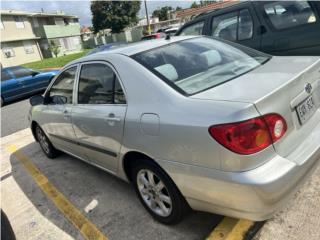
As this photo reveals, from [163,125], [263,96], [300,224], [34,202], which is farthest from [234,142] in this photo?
[34,202]

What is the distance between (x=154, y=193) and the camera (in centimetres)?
276

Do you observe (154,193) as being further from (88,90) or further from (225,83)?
(88,90)

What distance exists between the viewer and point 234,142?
6.40ft

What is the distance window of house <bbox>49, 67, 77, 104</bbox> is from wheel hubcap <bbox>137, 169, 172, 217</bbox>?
147cm

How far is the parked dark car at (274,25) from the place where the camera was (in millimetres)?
4598

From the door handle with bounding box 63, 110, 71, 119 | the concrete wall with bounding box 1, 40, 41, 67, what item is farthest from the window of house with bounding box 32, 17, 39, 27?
the door handle with bounding box 63, 110, 71, 119

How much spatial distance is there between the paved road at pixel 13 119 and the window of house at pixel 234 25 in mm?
5273

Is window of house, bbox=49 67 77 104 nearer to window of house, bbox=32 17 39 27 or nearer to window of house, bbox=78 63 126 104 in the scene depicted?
window of house, bbox=78 63 126 104

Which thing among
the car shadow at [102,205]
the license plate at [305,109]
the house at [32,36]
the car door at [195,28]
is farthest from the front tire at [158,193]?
the house at [32,36]

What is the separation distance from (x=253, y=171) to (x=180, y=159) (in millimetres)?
522

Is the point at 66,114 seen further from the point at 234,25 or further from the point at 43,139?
the point at 234,25

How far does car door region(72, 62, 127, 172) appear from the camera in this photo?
2824 mm

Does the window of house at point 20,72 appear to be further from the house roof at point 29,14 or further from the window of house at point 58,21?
the window of house at point 58,21

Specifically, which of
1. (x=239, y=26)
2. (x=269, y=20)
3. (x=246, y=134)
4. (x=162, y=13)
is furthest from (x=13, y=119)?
(x=162, y=13)
